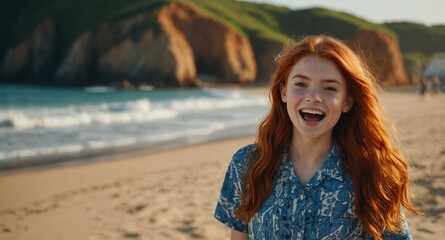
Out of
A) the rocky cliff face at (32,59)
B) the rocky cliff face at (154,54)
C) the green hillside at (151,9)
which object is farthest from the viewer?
the green hillside at (151,9)

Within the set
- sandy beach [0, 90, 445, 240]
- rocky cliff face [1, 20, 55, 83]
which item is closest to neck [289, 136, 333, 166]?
sandy beach [0, 90, 445, 240]

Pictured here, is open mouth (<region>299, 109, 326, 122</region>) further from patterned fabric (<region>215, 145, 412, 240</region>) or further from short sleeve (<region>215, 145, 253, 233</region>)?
short sleeve (<region>215, 145, 253, 233</region>)

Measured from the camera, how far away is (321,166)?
2041 mm

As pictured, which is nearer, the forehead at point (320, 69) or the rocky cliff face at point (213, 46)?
the forehead at point (320, 69)

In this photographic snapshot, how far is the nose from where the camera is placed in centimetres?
202

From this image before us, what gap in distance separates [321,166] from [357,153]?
18 centimetres

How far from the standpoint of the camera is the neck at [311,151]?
2.12 m

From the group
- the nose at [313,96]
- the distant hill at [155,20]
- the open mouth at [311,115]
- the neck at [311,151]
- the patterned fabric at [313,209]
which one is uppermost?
the distant hill at [155,20]

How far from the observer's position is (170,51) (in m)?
59.2

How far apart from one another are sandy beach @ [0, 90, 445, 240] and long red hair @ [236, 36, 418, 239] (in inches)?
20.9

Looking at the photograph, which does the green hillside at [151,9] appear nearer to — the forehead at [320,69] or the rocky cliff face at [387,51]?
the rocky cliff face at [387,51]

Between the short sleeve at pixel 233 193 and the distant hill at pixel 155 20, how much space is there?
157 feet

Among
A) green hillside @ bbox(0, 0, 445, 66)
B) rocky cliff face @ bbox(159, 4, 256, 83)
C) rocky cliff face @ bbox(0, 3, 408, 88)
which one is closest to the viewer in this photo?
rocky cliff face @ bbox(0, 3, 408, 88)

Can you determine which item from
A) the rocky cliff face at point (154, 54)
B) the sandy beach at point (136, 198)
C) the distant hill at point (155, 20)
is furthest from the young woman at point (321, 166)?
the rocky cliff face at point (154, 54)
